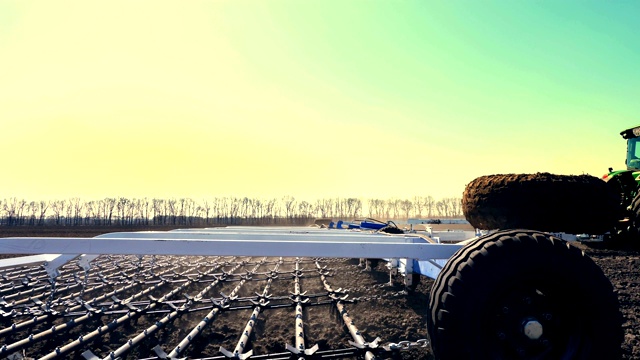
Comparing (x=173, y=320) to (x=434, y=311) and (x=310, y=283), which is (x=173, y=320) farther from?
(x=434, y=311)

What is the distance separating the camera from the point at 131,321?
3.66 m

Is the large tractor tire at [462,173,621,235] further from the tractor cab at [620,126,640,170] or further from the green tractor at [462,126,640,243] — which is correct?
the tractor cab at [620,126,640,170]

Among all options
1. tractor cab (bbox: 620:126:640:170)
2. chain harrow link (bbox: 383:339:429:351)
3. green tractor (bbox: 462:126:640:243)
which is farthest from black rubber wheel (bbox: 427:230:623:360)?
tractor cab (bbox: 620:126:640:170)

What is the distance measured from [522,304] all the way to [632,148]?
7.72 m

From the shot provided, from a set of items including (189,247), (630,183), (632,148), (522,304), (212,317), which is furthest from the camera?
(632,148)

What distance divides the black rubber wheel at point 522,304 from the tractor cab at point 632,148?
7.20 metres

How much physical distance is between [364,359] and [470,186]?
1.45 metres

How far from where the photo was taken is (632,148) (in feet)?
24.9

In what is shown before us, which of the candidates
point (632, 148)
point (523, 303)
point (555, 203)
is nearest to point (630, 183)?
point (632, 148)

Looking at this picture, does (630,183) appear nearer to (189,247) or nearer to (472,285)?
(472,285)

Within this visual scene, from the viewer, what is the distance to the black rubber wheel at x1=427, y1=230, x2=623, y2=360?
1.76 m

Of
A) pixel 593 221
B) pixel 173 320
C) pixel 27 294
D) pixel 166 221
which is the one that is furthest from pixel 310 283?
pixel 166 221

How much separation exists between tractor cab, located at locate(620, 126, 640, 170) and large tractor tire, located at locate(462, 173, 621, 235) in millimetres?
6380

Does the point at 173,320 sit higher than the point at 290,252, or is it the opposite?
the point at 290,252
